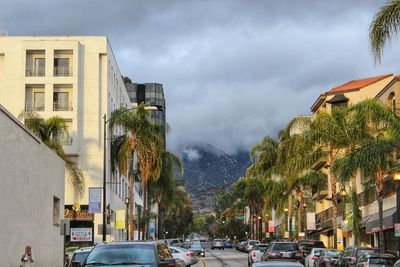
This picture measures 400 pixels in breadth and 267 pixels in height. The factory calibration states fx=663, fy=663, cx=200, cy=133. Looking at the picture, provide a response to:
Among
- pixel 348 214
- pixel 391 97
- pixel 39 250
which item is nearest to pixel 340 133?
pixel 391 97

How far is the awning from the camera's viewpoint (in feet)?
145

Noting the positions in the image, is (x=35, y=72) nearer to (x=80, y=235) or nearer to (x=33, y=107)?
(x=33, y=107)

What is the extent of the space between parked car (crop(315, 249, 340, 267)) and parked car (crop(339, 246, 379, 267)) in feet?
4.49

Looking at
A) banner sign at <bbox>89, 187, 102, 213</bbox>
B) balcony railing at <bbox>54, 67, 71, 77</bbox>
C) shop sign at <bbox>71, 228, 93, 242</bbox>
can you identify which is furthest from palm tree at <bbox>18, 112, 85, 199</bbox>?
balcony railing at <bbox>54, 67, 71, 77</bbox>

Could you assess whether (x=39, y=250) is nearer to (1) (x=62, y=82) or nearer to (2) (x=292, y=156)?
(2) (x=292, y=156)

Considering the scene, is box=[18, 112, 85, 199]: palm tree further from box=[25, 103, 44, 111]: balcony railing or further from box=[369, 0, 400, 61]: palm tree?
box=[369, 0, 400, 61]: palm tree

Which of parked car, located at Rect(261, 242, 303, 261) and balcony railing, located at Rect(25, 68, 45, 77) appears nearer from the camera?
parked car, located at Rect(261, 242, 303, 261)

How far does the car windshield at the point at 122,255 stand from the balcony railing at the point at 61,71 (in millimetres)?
49100

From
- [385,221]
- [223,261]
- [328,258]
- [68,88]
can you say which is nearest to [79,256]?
[328,258]

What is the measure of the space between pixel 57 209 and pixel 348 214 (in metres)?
27.8

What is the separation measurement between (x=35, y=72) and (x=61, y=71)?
2.43 meters

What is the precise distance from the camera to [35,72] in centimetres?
6291

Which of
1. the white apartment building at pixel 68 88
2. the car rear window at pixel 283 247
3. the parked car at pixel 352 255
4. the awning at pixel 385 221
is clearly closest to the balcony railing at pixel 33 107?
the white apartment building at pixel 68 88

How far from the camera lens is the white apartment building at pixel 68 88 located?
62.0 m
